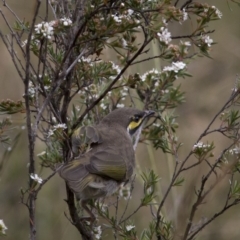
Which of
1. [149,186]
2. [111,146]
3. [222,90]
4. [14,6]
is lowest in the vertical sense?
[149,186]

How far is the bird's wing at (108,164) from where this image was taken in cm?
395

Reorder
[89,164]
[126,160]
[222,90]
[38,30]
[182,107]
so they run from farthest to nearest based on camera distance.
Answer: [182,107]
[222,90]
[126,160]
[89,164]
[38,30]

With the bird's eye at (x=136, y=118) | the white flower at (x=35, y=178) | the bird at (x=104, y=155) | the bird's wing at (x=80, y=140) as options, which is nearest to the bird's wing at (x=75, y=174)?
the bird at (x=104, y=155)

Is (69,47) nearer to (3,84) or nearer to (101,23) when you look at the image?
(101,23)

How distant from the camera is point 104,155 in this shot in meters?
4.10

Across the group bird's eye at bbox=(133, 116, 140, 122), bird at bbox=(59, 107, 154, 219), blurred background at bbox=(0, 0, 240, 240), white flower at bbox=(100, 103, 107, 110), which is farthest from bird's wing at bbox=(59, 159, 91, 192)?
blurred background at bbox=(0, 0, 240, 240)

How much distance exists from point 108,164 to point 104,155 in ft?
0.22

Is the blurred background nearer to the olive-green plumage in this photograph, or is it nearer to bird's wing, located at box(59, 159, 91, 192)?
the olive-green plumage

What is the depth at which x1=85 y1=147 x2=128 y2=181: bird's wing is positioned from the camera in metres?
3.95

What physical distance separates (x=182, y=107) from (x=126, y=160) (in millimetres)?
2696

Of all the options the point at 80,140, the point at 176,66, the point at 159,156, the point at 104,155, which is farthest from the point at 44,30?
the point at 159,156

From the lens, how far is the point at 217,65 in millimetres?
6551

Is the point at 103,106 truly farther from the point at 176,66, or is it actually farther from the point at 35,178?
the point at 35,178

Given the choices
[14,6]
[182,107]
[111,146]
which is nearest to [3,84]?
[14,6]
